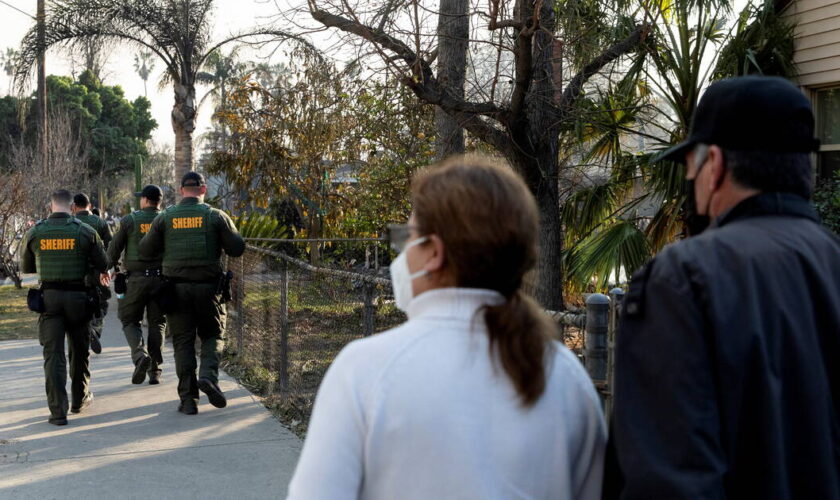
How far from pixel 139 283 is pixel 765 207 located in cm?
811

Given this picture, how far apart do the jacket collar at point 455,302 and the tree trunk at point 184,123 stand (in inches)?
630

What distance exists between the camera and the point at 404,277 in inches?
71.9

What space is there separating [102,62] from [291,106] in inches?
148

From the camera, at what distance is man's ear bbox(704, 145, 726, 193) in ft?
6.25

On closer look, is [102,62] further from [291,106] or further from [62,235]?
[62,235]

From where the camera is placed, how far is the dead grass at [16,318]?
44.0 feet

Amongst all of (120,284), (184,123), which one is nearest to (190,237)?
(120,284)

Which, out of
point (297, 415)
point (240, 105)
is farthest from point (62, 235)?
point (240, 105)

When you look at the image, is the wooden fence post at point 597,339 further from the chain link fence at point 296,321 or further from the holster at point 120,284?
the holster at point 120,284

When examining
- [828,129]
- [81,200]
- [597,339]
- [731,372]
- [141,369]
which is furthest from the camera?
[81,200]

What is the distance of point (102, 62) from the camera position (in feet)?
57.4

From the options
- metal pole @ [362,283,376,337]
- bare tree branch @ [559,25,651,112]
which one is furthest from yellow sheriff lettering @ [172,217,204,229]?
bare tree branch @ [559,25,651,112]

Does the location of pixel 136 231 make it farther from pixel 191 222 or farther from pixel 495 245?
pixel 495 245

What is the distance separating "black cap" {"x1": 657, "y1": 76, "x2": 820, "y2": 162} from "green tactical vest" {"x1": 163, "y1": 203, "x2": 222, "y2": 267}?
637cm
